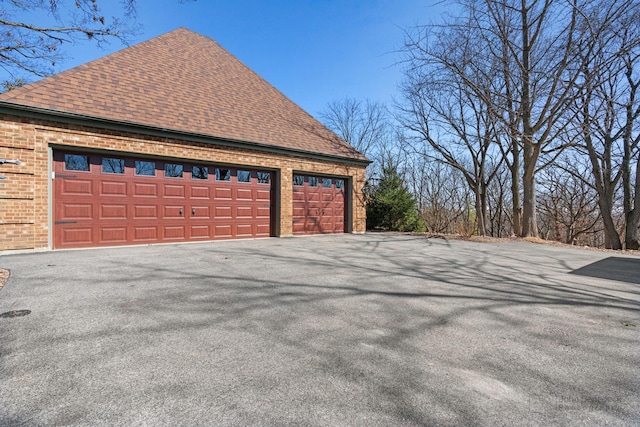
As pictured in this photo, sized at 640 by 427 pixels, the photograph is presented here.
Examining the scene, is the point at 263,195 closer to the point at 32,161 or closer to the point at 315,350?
the point at 32,161

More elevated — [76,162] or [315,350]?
[76,162]

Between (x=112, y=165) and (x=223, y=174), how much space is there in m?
2.93

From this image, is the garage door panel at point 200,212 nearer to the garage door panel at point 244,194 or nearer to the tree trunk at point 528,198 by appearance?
the garage door panel at point 244,194

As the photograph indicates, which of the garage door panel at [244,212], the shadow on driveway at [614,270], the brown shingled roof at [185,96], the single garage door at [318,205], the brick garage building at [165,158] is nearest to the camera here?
the shadow on driveway at [614,270]

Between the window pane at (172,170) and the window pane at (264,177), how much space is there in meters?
2.57

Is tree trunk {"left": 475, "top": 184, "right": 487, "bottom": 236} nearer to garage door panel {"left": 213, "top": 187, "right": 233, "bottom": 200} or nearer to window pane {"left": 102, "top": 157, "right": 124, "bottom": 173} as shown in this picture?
garage door panel {"left": 213, "top": 187, "right": 233, "bottom": 200}

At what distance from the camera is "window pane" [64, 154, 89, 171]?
7.57 m

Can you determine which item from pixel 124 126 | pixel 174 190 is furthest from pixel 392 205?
pixel 124 126

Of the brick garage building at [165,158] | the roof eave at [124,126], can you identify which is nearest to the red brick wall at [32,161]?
the brick garage building at [165,158]

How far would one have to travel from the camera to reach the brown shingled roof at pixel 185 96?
7914 millimetres

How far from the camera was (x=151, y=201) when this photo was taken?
8.61 metres

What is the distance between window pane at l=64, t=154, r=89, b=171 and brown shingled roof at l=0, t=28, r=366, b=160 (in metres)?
1.07

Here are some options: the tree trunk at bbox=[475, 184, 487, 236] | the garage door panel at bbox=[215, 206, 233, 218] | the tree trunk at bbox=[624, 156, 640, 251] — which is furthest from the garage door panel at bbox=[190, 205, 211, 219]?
the tree trunk at bbox=[624, 156, 640, 251]

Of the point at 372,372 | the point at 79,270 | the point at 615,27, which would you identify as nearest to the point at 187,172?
the point at 79,270
